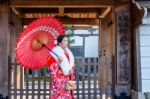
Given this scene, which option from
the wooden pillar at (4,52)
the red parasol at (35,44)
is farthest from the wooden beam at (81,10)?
the red parasol at (35,44)

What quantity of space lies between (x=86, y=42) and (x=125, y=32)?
1538cm

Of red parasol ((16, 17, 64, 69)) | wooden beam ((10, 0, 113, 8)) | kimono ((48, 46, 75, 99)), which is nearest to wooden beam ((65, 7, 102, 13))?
wooden beam ((10, 0, 113, 8))

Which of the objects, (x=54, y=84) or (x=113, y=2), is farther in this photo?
(x=113, y=2)

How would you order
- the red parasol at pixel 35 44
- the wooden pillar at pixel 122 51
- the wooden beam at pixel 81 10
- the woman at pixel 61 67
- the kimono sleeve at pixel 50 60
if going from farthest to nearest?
1. the wooden beam at pixel 81 10
2. the wooden pillar at pixel 122 51
3. the red parasol at pixel 35 44
4. the kimono sleeve at pixel 50 60
5. the woman at pixel 61 67

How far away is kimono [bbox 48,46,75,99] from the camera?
5789mm

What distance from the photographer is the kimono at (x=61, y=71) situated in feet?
19.0

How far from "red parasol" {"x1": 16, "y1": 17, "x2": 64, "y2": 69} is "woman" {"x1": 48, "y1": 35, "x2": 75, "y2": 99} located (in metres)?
0.40

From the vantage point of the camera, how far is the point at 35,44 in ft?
20.8

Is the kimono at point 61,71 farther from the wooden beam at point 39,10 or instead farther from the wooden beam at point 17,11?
the wooden beam at point 39,10

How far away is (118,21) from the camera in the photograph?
8477mm

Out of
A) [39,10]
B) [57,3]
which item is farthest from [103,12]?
[57,3]

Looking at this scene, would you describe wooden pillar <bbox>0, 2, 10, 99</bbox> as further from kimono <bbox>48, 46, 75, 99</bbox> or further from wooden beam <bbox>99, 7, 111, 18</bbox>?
wooden beam <bbox>99, 7, 111, 18</bbox>

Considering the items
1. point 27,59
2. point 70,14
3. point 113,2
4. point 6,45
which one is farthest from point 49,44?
point 70,14

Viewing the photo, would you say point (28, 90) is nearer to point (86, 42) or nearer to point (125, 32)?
point (125, 32)
